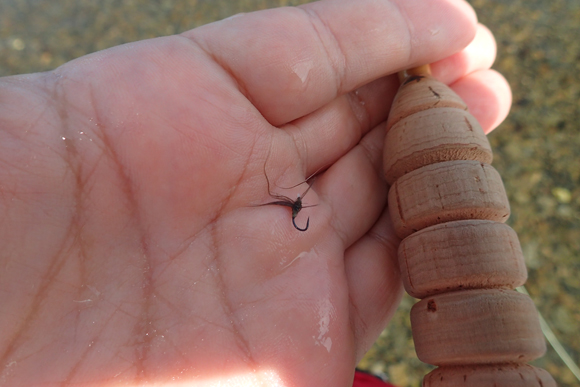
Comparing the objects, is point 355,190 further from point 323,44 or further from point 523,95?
point 523,95

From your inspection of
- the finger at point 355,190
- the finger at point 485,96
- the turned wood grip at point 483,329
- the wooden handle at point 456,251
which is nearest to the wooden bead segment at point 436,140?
the wooden handle at point 456,251

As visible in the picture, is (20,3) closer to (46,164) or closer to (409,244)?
(46,164)

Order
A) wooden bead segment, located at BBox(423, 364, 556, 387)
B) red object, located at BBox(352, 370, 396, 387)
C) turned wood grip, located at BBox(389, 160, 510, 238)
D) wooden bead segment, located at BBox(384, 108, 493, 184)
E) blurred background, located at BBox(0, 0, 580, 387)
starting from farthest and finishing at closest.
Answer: blurred background, located at BBox(0, 0, 580, 387) → red object, located at BBox(352, 370, 396, 387) → wooden bead segment, located at BBox(384, 108, 493, 184) → turned wood grip, located at BBox(389, 160, 510, 238) → wooden bead segment, located at BBox(423, 364, 556, 387)

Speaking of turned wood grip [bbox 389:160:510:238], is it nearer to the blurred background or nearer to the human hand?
the human hand

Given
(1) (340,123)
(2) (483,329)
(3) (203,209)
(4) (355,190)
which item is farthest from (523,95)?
(3) (203,209)

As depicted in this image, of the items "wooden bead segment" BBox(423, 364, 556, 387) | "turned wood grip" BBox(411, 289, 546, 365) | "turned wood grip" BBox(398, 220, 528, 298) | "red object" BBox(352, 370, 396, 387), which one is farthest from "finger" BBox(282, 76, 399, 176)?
"red object" BBox(352, 370, 396, 387)

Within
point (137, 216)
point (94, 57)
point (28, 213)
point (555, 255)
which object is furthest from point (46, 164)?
point (555, 255)

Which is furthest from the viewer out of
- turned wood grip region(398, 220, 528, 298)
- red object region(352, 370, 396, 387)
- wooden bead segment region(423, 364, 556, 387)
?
red object region(352, 370, 396, 387)
